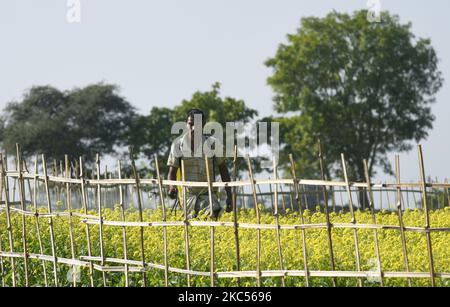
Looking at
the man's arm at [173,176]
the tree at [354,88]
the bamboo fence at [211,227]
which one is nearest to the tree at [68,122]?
the tree at [354,88]

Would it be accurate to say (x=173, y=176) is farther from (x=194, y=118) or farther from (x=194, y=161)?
(x=194, y=118)

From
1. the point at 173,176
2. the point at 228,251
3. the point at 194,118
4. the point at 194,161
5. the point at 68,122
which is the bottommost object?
the point at 228,251

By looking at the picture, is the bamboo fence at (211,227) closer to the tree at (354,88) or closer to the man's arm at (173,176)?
the man's arm at (173,176)

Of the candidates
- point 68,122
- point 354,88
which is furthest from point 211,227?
point 68,122

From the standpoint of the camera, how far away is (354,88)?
5166cm

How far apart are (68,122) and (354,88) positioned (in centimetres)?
2540

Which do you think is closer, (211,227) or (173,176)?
(211,227)

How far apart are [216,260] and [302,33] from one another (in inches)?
1730

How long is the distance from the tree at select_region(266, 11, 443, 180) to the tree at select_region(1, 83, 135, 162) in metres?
17.7

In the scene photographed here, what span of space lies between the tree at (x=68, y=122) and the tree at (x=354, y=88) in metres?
17.7

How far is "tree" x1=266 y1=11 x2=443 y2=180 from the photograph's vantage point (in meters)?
51.2

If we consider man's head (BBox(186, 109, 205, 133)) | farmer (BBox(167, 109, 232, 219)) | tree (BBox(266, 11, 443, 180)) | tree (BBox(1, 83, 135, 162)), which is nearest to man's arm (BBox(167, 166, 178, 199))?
farmer (BBox(167, 109, 232, 219))

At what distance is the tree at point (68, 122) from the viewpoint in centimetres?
6731

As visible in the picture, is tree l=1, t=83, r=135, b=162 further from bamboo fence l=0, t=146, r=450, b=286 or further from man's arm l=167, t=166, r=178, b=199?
bamboo fence l=0, t=146, r=450, b=286
